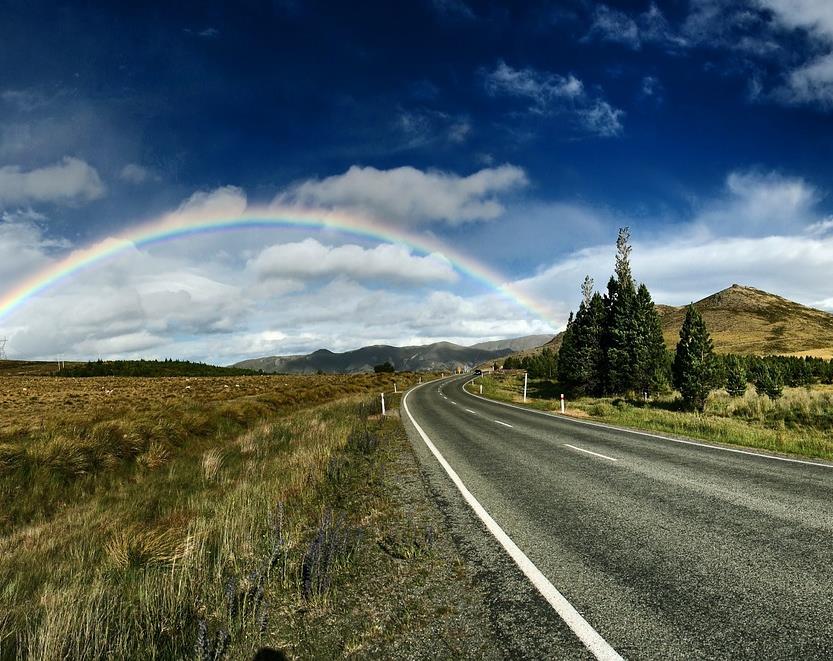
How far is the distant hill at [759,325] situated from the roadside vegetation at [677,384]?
36136mm

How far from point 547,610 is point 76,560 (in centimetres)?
572

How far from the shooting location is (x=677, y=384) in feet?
98.8

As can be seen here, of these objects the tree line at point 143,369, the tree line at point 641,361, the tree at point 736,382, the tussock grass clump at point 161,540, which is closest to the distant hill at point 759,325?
the tree line at point 641,361

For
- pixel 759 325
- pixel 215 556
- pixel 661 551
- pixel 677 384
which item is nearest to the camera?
pixel 661 551

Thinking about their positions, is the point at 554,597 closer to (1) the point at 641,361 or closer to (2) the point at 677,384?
(2) the point at 677,384

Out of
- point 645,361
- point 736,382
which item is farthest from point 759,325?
point 736,382

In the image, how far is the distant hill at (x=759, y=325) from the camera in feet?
276

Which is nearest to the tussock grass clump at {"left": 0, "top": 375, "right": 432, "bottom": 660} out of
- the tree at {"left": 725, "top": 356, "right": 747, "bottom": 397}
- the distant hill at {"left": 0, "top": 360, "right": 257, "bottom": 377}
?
the tree at {"left": 725, "top": 356, "right": 747, "bottom": 397}

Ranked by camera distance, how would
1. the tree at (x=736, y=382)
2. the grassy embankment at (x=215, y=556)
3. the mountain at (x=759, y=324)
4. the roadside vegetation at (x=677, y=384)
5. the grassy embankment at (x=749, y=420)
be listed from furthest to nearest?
the mountain at (x=759, y=324) → the tree at (x=736, y=382) → the roadside vegetation at (x=677, y=384) → the grassy embankment at (x=749, y=420) → the grassy embankment at (x=215, y=556)

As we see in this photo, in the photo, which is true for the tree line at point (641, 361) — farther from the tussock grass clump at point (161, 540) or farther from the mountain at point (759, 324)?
the mountain at point (759, 324)

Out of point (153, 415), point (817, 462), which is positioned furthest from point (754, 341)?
point (153, 415)

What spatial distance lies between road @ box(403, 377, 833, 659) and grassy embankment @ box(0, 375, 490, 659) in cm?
59

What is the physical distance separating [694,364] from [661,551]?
96.2 ft

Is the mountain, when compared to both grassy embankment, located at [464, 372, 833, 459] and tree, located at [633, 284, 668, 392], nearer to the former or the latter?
tree, located at [633, 284, 668, 392]
